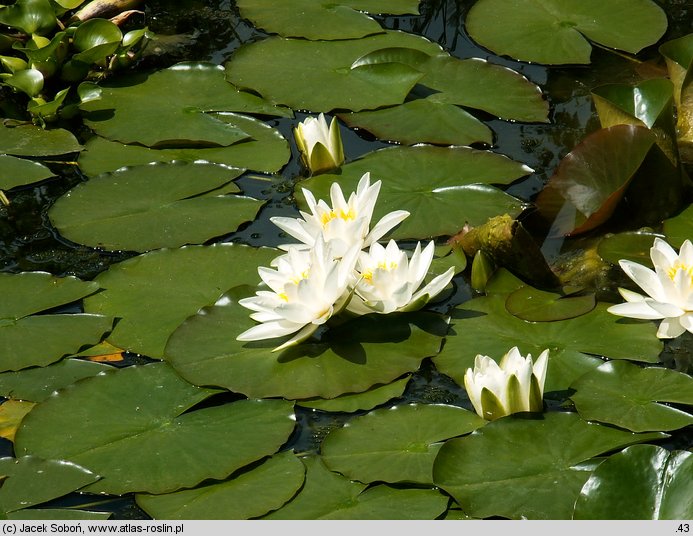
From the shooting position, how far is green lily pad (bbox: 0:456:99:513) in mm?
2189

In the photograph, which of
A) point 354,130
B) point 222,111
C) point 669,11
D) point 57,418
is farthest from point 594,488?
point 669,11

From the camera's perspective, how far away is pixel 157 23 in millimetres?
4430

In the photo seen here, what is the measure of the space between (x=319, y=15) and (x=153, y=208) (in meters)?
1.55

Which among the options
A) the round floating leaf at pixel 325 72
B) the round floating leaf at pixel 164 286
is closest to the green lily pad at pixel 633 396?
the round floating leaf at pixel 164 286

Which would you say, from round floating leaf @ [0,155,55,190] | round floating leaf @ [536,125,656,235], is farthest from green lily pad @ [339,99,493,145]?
round floating leaf @ [0,155,55,190]

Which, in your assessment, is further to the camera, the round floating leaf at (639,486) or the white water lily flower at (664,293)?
the white water lily flower at (664,293)

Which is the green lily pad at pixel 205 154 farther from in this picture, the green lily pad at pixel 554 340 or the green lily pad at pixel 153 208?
the green lily pad at pixel 554 340

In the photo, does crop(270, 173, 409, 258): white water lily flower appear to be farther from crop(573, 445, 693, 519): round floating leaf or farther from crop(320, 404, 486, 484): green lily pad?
crop(573, 445, 693, 519): round floating leaf

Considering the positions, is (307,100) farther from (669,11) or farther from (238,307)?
(669,11)

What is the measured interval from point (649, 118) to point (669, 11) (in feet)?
4.56

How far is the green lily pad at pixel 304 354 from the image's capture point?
2.46 m

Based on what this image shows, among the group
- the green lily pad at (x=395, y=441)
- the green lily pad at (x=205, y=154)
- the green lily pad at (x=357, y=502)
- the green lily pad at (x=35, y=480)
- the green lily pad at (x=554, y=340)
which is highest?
the green lily pad at (x=205, y=154)

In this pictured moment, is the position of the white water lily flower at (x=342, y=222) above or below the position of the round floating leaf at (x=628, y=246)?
above

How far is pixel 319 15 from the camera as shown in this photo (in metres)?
4.28
